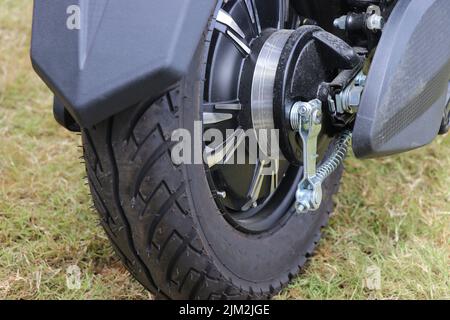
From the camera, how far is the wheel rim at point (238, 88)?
1.41m

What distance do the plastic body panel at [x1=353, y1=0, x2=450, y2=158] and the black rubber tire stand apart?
0.32 meters

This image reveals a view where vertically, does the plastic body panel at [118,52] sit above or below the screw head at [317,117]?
above

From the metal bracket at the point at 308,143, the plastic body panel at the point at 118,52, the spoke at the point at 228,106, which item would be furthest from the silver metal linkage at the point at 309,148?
the plastic body panel at the point at 118,52

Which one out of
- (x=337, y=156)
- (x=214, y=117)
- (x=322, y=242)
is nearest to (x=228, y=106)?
(x=214, y=117)

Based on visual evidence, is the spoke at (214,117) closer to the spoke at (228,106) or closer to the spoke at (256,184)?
the spoke at (228,106)

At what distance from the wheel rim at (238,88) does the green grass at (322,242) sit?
0.31 m

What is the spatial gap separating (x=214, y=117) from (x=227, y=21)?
0.63 ft

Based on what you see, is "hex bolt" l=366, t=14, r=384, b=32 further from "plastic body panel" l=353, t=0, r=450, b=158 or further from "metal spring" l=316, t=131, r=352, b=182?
"metal spring" l=316, t=131, r=352, b=182

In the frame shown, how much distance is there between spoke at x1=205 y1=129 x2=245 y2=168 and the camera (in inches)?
55.4

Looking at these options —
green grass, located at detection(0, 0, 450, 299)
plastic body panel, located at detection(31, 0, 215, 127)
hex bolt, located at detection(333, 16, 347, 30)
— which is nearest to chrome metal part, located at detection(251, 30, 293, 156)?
hex bolt, located at detection(333, 16, 347, 30)

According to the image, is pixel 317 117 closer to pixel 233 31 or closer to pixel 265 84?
pixel 265 84

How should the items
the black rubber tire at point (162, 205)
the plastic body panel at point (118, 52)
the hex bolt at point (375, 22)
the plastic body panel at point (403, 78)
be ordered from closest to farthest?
the plastic body panel at point (118, 52) < the black rubber tire at point (162, 205) < the plastic body panel at point (403, 78) < the hex bolt at point (375, 22)

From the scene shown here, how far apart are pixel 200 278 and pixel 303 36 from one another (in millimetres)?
528

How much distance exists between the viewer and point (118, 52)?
1121 millimetres
